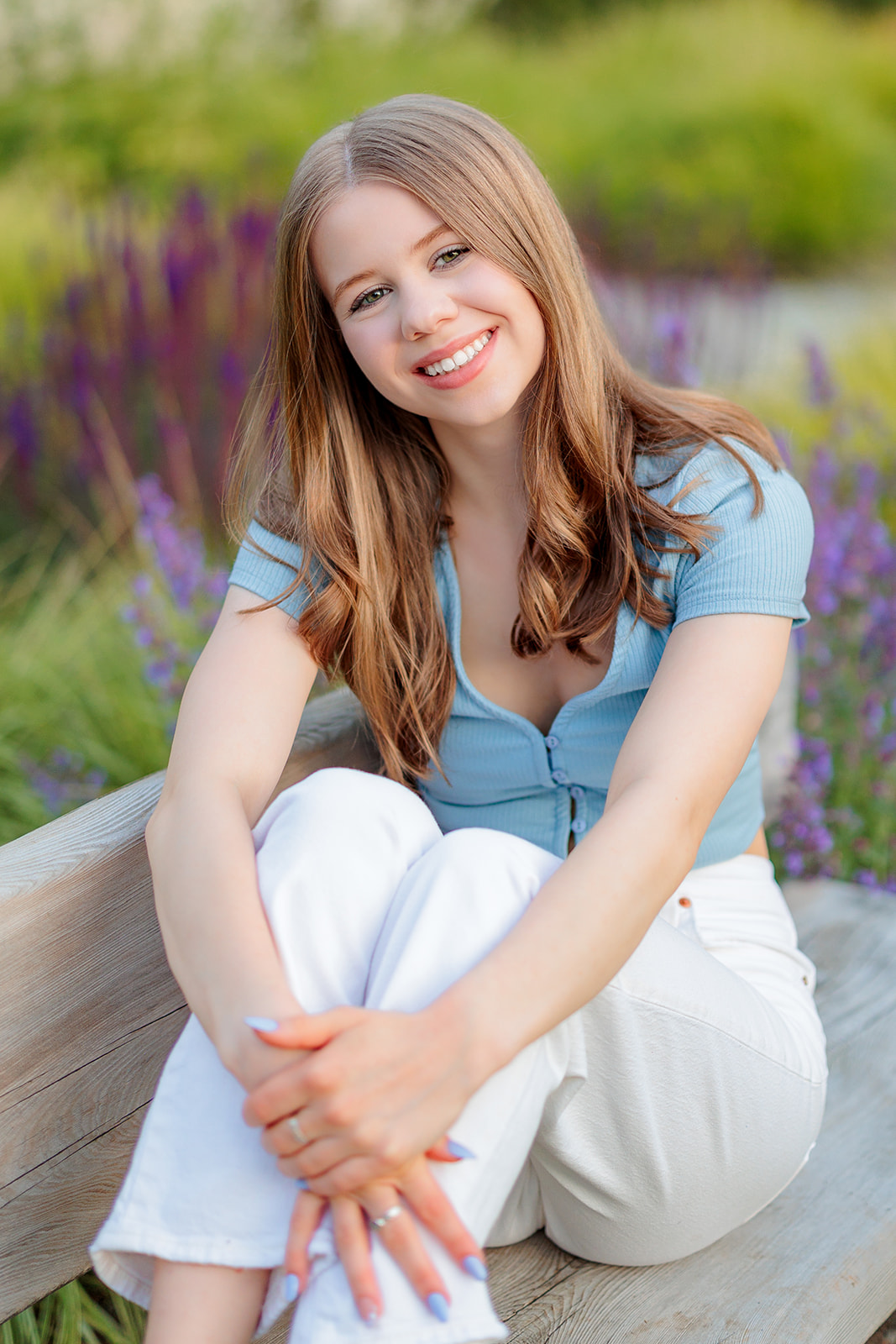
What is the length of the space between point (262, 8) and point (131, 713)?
684cm

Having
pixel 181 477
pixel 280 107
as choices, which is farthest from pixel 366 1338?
pixel 280 107

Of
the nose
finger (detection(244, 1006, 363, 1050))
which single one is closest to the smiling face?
the nose

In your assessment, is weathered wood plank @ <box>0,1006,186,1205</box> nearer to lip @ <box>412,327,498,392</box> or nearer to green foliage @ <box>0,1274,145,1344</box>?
green foliage @ <box>0,1274,145,1344</box>

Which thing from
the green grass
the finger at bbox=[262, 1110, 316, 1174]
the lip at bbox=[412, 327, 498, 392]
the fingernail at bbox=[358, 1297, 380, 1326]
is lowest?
the green grass

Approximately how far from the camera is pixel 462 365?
1459mm

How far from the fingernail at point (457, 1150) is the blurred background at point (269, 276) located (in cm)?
82

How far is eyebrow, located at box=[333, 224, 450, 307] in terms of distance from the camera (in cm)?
142

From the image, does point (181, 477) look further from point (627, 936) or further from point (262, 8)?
point (262, 8)

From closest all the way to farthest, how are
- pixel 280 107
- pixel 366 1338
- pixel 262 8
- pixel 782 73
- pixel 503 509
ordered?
pixel 366 1338 < pixel 503 509 < pixel 280 107 < pixel 262 8 < pixel 782 73

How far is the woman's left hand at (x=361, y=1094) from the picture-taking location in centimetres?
101

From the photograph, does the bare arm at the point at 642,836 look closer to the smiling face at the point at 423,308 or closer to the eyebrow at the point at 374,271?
the smiling face at the point at 423,308

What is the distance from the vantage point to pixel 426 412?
1532mm

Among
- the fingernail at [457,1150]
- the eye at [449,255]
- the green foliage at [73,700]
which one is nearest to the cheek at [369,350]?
the eye at [449,255]

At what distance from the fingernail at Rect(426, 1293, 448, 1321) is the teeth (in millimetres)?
994
